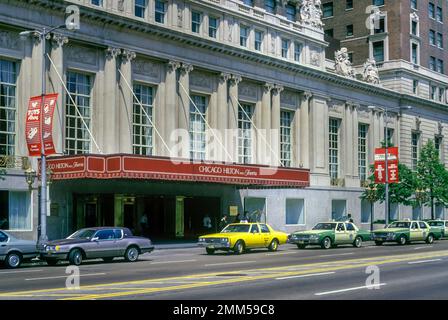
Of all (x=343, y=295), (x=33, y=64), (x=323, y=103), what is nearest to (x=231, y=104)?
(x=323, y=103)

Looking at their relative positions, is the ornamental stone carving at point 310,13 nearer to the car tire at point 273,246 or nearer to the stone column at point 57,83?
the stone column at point 57,83

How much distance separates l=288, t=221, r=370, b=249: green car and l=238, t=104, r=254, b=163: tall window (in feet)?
43.1

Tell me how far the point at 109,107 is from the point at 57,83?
4008 mm

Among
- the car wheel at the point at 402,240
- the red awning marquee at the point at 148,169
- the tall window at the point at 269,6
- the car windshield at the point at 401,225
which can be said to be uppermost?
the tall window at the point at 269,6

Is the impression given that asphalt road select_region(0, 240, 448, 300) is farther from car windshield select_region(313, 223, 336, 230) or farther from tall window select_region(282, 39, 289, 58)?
tall window select_region(282, 39, 289, 58)

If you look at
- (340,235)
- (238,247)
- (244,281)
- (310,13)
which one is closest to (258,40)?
(310,13)

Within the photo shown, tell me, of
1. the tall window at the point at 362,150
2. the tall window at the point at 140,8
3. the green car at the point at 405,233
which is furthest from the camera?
the tall window at the point at 362,150

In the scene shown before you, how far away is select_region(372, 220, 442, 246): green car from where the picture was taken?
43531 millimetres

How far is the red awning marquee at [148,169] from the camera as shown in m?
36.8

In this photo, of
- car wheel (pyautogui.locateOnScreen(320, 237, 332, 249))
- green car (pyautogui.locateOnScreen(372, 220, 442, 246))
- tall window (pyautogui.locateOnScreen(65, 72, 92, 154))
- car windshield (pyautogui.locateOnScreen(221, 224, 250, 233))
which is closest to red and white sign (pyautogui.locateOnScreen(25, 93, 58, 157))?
tall window (pyautogui.locateOnScreen(65, 72, 92, 154))

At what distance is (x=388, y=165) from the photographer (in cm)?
5700

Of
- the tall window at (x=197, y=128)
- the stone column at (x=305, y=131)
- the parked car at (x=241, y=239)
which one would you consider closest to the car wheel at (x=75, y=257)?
the parked car at (x=241, y=239)

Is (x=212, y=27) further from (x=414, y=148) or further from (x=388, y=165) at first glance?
(x=414, y=148)

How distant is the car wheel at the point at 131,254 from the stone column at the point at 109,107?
42.3 ft
